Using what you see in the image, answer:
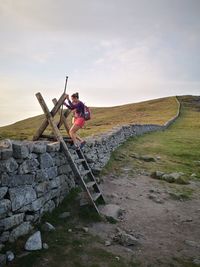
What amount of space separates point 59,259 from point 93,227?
181 centimetres

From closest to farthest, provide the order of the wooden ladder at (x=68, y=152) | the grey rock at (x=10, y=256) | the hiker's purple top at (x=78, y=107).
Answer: the grey rock at (x=10, y=256) → the wooden ladder at (x=68, y=152) → the hiker's purple top at (x=78, y=107)

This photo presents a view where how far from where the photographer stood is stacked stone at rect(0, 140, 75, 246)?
6.35 meters

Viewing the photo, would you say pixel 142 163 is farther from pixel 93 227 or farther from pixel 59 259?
pixel 59 259

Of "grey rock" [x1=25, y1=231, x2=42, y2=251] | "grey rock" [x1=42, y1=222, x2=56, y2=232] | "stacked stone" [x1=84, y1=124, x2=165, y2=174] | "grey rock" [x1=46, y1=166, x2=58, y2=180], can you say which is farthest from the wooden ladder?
Result: "stacked stone" [x1=84, y1=124, x2=165, y2=174]

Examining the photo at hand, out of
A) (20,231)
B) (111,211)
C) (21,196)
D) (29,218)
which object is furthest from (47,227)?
(111,211)

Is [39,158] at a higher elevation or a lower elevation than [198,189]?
higher

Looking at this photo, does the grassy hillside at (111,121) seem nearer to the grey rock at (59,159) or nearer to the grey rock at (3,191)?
the grey rock at (59,159)

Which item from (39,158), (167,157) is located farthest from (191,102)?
(39,158)

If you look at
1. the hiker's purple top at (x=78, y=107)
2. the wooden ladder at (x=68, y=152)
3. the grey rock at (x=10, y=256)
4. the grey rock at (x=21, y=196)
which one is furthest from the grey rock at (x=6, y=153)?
the hiker's purple top at (x=78, y=107)

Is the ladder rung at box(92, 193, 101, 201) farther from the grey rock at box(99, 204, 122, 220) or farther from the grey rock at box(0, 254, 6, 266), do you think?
the grey rock at box(0, 254, 6, 266)

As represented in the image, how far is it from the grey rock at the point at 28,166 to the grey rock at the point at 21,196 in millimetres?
378

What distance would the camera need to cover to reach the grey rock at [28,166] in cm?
692

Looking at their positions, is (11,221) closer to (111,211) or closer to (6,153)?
(6,153)

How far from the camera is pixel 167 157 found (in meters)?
19.0
